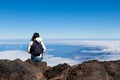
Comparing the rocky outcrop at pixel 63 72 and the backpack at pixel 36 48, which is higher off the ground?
the backpack at pixel 36 48

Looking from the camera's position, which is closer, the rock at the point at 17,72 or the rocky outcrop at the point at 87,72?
the rock at the point at 17,72

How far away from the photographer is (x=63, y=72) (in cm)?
1808

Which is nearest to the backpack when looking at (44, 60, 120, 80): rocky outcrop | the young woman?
the young woman

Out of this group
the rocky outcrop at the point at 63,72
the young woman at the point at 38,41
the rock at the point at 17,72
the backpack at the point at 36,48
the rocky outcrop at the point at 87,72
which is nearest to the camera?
the rock at the point at 17,72

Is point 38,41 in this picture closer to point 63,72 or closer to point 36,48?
point 36,48

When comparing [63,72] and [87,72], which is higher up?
[87,72]

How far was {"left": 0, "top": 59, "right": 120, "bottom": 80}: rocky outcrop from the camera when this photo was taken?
16422 mm

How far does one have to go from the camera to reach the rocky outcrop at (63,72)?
16.4 m

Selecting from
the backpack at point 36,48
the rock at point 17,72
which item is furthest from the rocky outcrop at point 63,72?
the backpack at point 36,48

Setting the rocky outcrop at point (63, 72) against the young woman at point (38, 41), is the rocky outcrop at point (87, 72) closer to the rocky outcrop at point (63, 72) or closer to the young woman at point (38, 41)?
the rocky outcrop at point (63, 72)

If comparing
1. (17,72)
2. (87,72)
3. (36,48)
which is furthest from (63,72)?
(36,48)

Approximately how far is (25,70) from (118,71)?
5832 mm

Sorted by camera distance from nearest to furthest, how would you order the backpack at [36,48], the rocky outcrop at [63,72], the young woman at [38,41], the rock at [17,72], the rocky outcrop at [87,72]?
the rock at [17,72] → the rocky outcrop at [63,72] → the rocky outcrop at [87,72] → the young woman at [38,41] → the backpack at [36,48]

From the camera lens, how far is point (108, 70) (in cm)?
1822
